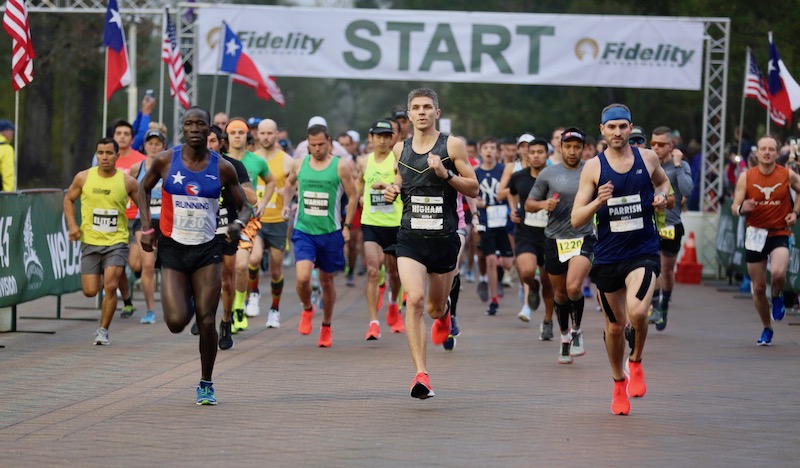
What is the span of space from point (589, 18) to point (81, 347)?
13.4 m

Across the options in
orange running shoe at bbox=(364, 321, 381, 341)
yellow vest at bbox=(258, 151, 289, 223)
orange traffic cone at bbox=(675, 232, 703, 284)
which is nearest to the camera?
orange running shoe at bbox=(364, 321, 381, 341)

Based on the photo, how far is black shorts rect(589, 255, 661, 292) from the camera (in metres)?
9.98

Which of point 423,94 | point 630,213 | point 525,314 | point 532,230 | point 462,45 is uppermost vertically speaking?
point 462,45

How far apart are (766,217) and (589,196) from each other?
5666mm

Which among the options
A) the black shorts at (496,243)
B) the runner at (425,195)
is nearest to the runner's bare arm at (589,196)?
the runner at (425,195)

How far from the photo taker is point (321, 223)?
575 inches

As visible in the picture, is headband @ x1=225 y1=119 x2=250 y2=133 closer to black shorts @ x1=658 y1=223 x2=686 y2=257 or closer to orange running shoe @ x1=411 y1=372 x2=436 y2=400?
black shorts @ x1=658 y1=223 x2=686 y2=257

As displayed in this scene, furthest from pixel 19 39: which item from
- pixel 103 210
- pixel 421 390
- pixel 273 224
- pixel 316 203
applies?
pixel 421 390

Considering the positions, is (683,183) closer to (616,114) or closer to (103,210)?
(103,210)

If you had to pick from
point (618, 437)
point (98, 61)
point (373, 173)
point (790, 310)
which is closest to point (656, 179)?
point (618, 437)

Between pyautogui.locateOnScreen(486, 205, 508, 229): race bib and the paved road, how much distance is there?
343cm

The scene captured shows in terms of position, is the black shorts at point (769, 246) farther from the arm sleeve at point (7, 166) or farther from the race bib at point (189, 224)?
the arm sleeve at point (7, 166)

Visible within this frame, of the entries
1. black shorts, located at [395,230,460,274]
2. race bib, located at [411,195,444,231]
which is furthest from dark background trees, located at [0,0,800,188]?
race bib, located at [411,195,444,231]

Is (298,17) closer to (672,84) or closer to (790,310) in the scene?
(672,84)
